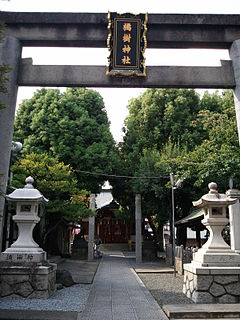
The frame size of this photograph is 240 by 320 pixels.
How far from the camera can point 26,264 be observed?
8492 mm

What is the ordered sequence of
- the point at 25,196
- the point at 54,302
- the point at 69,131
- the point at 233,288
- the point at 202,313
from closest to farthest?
the point at 202,313, the point at 233,288, the point at 54,302, the point at 25,196, the point at 69,131

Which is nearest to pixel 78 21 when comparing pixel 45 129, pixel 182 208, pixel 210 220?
pixel 210 220

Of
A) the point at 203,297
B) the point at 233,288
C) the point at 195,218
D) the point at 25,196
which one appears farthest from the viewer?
the point at 195,218

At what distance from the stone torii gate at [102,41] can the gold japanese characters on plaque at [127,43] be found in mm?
197

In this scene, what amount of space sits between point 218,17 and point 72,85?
4.45 m

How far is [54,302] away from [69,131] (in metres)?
15.7

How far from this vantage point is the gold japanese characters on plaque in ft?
29.1

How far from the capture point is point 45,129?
72.8ft

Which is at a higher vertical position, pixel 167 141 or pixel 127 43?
pixel 167 141

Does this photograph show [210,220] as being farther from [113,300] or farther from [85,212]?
[85,212]

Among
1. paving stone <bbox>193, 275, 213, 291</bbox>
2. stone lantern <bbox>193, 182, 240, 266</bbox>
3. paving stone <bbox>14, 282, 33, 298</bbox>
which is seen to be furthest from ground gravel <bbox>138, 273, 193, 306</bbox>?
paving stone <bbox>14, 282, 33, 298</bbox>

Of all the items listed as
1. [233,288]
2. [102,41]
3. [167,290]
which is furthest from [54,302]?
[102,41]

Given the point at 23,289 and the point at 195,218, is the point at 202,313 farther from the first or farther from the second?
the point at 195,218

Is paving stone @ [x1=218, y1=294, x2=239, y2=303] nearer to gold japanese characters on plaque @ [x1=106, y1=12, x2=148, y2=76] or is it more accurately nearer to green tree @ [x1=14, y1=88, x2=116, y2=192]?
gold japanese characters on plaque @ [x1=106, y1=12, x2=148, y2=76]
